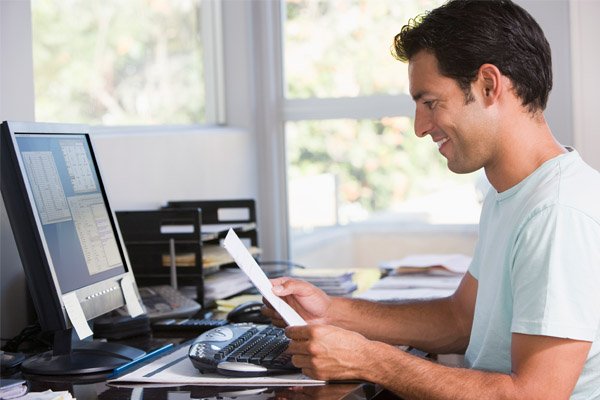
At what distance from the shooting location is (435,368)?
154cm

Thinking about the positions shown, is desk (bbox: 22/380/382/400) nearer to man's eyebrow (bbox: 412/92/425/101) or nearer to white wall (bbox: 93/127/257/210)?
man's eyebrow (bbox: 412/92/425/101)

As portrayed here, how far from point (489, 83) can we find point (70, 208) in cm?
82

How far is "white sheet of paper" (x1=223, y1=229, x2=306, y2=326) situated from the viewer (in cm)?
159

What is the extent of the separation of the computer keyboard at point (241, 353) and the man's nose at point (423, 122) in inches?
18.8

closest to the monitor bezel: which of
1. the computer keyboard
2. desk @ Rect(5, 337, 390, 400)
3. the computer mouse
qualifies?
desk @ Rect(5, 337, 390, 400)

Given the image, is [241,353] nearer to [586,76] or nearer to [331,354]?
[331,354]

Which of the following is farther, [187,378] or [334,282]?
[334,282]

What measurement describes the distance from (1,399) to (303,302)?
691 mm

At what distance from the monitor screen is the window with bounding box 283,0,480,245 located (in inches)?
66.7

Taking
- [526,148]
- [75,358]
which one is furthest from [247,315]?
[526,148]

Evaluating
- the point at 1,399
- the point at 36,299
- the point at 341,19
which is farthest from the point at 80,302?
the point at 341,19

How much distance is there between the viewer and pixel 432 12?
1751mm

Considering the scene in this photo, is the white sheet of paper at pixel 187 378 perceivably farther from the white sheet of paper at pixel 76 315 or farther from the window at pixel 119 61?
the window at pixel 119 61

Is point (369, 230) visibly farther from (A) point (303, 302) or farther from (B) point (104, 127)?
(A) point (303, 302)
